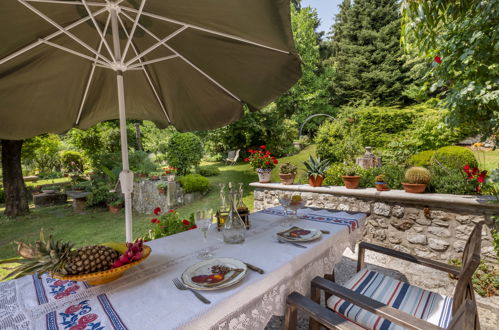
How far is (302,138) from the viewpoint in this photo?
13.9 m

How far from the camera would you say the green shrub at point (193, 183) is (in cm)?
677

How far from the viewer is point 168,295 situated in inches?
39.6

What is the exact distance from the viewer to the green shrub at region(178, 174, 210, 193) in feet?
22.2

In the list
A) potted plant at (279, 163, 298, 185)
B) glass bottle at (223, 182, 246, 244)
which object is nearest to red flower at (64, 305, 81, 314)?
glass bottle at (223, 182, 246, 244)

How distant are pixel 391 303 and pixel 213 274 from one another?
3.66ft

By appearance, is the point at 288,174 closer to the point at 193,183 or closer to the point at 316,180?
the point at 316,180

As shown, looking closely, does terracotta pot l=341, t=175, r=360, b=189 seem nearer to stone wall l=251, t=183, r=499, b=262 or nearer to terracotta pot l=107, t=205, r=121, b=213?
stone wall l=251, t=183, r=499, b=262

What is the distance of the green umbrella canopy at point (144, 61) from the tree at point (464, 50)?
129 cm

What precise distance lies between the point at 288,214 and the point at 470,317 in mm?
1374

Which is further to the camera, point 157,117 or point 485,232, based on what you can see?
point 485,232

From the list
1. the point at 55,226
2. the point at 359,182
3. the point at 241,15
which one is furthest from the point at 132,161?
the point at 241,15

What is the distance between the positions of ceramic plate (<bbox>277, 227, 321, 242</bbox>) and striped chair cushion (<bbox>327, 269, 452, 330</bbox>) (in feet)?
1.28

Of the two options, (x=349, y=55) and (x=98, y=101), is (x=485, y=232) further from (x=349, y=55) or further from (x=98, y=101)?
(x=349, y=55)

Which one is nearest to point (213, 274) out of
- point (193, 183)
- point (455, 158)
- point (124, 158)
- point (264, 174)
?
point (124, 158)
